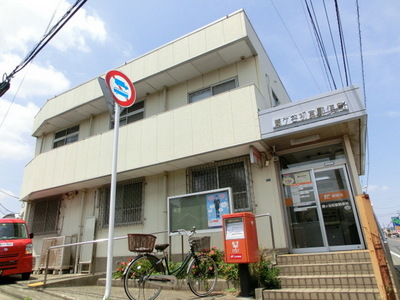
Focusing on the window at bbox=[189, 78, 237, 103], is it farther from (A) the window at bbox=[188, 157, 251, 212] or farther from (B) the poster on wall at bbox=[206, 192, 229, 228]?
(B) the poster on wall at bbox=[206, 192, 229, 228]

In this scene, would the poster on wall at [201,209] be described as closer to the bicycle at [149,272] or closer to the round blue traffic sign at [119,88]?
the bicycle at [149,272]

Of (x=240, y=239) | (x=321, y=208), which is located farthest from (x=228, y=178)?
(x=240, y=239)

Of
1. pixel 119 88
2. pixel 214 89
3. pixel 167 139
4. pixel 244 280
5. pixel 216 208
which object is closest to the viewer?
pixel 244 280

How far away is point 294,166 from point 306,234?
73.5 inches

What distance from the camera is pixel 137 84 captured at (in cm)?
1039

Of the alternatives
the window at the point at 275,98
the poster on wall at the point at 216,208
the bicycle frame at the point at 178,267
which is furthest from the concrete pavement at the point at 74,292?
the window at the point at 275,98

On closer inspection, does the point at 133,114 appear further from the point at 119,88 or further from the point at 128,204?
the point at 119,88

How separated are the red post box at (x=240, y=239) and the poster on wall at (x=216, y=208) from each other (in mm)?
1734

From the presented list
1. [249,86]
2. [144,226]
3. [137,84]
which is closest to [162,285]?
[144,226]

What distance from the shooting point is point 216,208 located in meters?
7.29

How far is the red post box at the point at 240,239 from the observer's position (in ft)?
16.5

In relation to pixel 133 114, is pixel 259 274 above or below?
below

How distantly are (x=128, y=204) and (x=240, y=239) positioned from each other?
19.6ft

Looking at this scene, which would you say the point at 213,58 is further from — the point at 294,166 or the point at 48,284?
the point at 48,284
